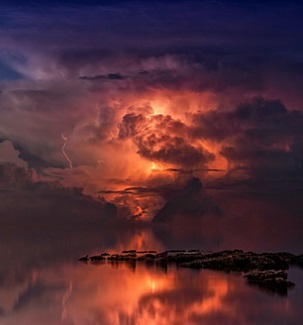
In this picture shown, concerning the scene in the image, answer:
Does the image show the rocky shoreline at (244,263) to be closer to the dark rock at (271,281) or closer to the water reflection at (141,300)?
the dark rock at (271,281)

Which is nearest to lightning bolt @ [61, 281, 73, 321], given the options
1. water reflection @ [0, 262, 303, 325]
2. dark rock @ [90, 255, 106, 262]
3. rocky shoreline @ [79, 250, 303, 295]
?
water reflection @ [0, 262, 303, 325]

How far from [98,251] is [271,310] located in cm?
4826

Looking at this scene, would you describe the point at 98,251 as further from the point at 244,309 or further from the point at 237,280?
the point at 244,309

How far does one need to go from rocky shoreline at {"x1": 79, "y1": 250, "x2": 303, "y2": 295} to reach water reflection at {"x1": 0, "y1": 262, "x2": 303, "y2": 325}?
152cm

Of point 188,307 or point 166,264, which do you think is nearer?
point 188,307

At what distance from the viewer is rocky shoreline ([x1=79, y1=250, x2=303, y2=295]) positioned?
5525 centimetres

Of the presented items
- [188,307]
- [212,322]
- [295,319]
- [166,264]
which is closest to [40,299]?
[188,307]

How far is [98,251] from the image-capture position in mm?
89562

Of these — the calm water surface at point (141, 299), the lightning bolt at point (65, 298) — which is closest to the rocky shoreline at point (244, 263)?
the calm water surface at point (141, 299)

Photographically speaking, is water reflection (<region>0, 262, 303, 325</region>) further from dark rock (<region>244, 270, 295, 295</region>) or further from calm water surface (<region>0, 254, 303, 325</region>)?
dark rock (<region>244, 270, 295, 295</region>)

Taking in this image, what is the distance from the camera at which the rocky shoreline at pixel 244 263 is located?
181 ft

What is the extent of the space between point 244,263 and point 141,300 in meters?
22.3

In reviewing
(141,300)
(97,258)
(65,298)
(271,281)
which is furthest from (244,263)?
(65,298)

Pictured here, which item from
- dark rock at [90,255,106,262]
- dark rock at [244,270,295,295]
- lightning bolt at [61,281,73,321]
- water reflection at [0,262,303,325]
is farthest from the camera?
dark rock at [90,255,106,262]
